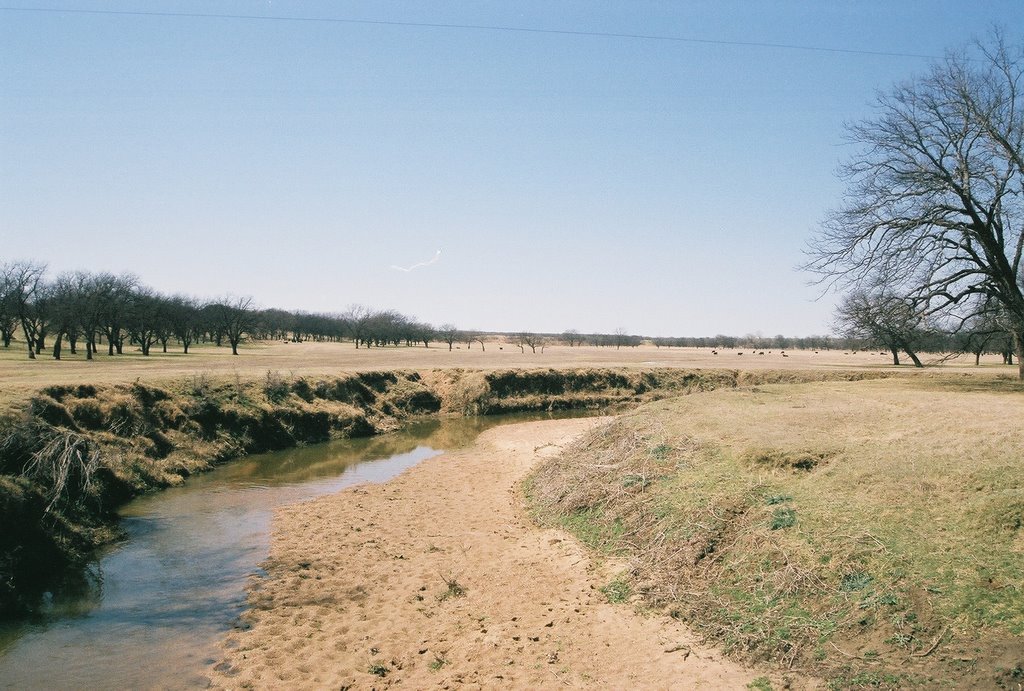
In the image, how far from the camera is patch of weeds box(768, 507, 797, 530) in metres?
9.55

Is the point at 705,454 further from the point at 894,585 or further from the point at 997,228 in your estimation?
the point at 997,228

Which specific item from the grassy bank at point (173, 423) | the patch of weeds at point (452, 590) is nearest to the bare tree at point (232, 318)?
the grassy bank at point (173, 423)

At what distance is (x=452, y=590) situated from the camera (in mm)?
10406

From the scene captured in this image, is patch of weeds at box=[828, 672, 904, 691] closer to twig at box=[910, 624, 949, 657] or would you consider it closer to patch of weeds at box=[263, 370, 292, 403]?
twig at box=[910, 624, 949, 657]

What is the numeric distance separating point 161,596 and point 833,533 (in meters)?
12.4

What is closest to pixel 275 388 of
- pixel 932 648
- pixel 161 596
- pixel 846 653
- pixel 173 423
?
pixel 173 423

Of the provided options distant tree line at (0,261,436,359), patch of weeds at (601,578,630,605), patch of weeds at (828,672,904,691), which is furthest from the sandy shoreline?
distant tree line at (0,261,436,359)

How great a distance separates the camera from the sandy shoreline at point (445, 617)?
758cm

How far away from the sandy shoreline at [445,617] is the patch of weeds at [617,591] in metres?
0.15

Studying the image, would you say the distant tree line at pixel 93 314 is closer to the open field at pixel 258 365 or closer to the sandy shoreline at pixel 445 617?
the open field at pixel 258 365

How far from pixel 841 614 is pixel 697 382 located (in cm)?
4195

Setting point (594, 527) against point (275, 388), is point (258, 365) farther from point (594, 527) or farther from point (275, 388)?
point (594, 527)

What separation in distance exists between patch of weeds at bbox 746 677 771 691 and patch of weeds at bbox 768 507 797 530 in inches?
133

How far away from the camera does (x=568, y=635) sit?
8508 millimetres
